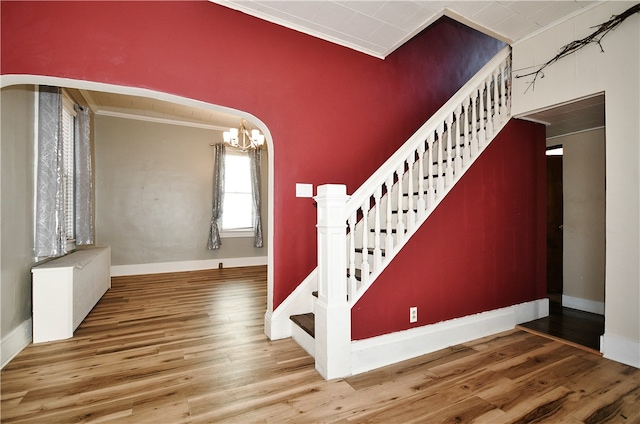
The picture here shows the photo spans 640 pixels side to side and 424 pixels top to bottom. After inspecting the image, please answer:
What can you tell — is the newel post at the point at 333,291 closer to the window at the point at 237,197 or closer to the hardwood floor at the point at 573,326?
the hardwood floor at the point at 573,326

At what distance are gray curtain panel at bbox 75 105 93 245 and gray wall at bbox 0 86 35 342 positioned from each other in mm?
1337

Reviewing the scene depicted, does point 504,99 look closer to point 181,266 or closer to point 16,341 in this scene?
point 16,341

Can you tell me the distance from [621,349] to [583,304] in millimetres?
1640

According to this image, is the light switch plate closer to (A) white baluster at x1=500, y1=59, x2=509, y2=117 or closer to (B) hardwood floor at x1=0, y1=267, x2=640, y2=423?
(B) hardwood floor at x1=0, y1=267, x2=640, y2=423

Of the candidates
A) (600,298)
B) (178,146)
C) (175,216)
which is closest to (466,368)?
(600,298)

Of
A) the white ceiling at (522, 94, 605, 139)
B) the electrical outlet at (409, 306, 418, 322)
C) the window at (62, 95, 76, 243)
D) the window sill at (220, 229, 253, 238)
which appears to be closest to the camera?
the electrical outlet at (409, 306, 418, 322)

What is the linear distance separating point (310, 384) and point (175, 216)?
5.03 m

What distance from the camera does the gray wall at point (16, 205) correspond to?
2.46 meters

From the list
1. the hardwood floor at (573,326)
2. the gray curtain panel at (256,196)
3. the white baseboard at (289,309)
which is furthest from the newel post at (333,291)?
the gray curtain panel at (256,196)

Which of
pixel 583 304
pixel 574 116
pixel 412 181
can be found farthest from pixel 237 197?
pixel 583 304

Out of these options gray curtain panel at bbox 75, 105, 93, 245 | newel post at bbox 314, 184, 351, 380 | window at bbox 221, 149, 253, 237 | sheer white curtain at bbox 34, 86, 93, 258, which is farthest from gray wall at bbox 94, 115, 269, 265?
newel post at bbox 314, 184, 351, 380

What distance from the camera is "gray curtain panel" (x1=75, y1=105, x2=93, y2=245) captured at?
4.15 metres

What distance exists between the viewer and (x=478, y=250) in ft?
9.57

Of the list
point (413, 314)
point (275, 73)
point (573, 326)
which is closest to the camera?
point (413, 314)
